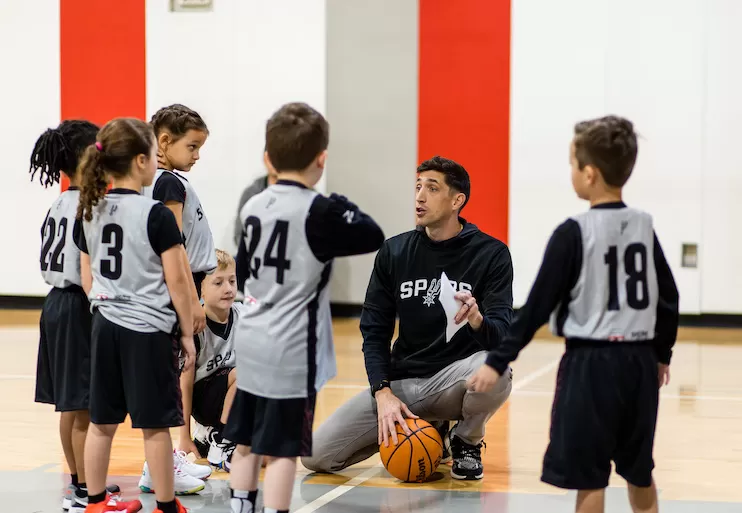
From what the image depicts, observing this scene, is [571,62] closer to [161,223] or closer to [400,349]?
[400,349]

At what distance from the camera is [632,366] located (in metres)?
2.74

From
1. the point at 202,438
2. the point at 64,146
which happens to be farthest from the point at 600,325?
the point at 202,438

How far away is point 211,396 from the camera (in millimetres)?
4344

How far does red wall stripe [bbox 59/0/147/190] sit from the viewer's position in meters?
9.67

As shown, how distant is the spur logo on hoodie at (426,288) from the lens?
4.13 m

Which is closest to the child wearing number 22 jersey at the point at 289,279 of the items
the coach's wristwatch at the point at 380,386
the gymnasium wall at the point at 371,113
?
the coach's wristwatch at the point at 380,386

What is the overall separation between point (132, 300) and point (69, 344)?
47 cm

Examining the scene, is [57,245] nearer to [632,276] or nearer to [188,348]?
[188,348]

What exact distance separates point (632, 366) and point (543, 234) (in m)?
6.57

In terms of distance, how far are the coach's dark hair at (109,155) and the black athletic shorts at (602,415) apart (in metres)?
1.54

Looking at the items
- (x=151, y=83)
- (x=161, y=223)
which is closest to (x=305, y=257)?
(x=161, y=223)

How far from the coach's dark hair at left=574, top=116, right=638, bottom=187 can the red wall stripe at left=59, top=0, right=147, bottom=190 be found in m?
7.50

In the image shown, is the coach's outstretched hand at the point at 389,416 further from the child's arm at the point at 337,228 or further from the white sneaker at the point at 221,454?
the child's arm at the point at 337,228

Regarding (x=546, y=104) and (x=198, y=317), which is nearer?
(x=198, y=317)
